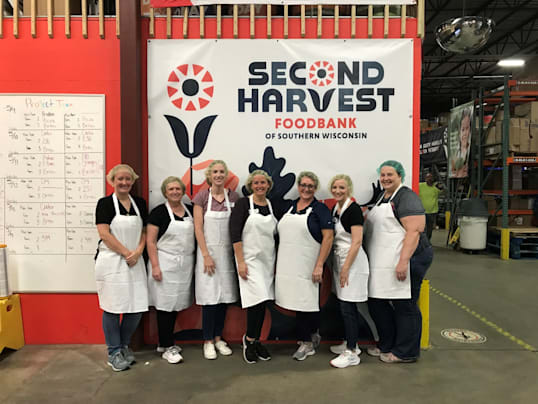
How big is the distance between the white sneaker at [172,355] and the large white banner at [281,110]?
125 cm

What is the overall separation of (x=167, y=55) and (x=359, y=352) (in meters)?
2.74

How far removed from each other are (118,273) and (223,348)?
1.00 m

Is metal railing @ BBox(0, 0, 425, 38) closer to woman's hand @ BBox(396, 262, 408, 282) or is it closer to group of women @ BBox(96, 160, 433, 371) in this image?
group of women @ BBox(96, 160, 433, 371)

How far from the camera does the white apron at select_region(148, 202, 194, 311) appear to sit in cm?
293

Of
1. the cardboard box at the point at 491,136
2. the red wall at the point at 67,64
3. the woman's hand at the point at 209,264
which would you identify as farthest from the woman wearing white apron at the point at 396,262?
the cardboard box at the point at 491,136

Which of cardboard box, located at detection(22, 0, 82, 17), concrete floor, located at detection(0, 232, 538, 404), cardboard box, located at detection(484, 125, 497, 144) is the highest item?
cardboard box, located at detection(22, 0, 82, 17)

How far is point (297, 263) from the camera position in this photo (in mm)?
2885

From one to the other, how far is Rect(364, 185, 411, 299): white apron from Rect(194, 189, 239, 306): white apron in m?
1.07

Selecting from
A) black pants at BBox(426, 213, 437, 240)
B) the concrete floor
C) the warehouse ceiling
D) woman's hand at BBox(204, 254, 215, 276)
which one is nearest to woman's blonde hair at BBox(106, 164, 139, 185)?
woman's hand at BBox(204, 254, 215, 276)

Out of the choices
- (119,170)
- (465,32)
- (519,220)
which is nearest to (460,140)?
(519,220)

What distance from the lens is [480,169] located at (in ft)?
25.7

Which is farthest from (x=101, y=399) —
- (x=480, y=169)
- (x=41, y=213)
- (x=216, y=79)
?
(x=480, y=169)

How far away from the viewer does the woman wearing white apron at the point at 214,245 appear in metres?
2.95

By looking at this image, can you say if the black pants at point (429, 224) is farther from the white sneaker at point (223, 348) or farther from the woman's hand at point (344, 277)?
the white sneaker at point (223, 348)
